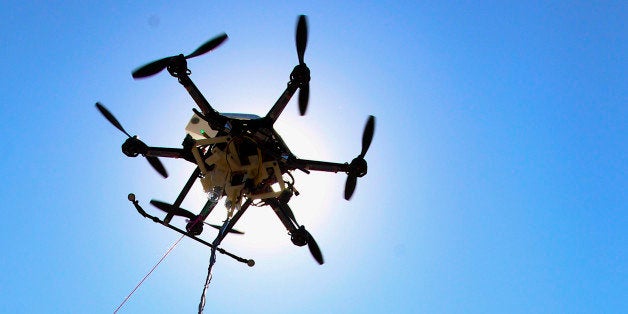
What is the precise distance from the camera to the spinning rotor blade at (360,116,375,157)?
13047 mm

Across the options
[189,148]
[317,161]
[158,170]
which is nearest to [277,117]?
[317,161]

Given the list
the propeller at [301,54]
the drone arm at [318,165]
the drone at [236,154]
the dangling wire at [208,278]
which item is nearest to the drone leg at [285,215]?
the drone at [236,154]

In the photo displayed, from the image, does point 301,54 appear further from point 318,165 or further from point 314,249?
point 314,249

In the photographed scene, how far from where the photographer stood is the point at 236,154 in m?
11.9

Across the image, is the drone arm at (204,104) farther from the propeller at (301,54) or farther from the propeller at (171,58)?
the propeller at (301,54)

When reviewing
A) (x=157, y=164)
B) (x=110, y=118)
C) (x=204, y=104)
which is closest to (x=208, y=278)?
(x=204, y=104)

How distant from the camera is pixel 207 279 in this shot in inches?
316

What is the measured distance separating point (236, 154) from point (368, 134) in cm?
369

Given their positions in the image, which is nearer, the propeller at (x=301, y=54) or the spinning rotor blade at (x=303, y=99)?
the propeller at (x=301, y=54)

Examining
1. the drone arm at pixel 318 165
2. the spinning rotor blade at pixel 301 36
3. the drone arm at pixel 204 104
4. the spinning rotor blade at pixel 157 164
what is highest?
the spinning rotor blade at pixel 301 36

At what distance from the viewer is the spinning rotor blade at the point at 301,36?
1262 centimetres

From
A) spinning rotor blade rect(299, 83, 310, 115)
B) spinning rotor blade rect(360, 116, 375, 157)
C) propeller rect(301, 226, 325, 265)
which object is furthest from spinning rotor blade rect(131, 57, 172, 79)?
propeller rect(301, 226, 325, 265)

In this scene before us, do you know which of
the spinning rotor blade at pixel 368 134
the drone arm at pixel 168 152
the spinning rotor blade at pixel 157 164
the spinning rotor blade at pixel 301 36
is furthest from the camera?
the spinning rotor blade at pixel 157 164

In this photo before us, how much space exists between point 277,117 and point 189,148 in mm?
2471
